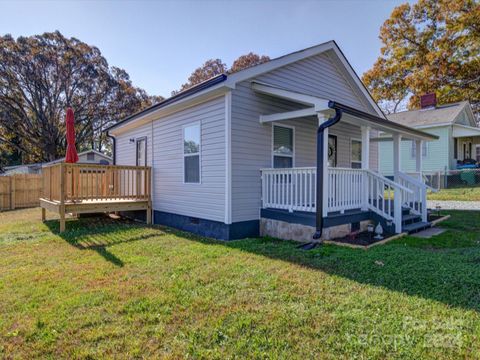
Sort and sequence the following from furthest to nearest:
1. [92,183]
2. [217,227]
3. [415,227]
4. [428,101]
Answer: [428,101], [92,183], [415,227], [217,227]

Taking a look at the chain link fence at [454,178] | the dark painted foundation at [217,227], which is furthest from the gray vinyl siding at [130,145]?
the chain link fence at [454,178]

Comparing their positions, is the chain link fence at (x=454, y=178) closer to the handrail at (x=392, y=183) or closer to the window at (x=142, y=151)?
the handrail at (x=392, y=183)

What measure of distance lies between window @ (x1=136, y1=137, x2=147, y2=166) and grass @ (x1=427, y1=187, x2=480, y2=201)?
12.8 m

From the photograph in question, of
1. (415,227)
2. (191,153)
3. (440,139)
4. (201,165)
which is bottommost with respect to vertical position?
(415,227)

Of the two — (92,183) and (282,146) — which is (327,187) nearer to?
(282,146)

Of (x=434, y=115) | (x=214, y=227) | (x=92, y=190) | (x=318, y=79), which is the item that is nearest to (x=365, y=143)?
(x=318, y=79)

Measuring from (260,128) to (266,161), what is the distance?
77 centimetres

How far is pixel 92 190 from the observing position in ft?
27.0

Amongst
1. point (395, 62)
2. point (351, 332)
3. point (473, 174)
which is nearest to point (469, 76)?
point (395, 62)

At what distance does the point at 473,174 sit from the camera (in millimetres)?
16406

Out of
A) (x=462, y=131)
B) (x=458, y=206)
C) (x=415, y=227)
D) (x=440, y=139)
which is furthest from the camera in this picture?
(x=440, y=139)

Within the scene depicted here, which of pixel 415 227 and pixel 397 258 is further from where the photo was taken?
pixel 415 227

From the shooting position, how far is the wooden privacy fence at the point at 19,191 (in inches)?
556

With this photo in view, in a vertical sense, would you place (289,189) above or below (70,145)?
below
